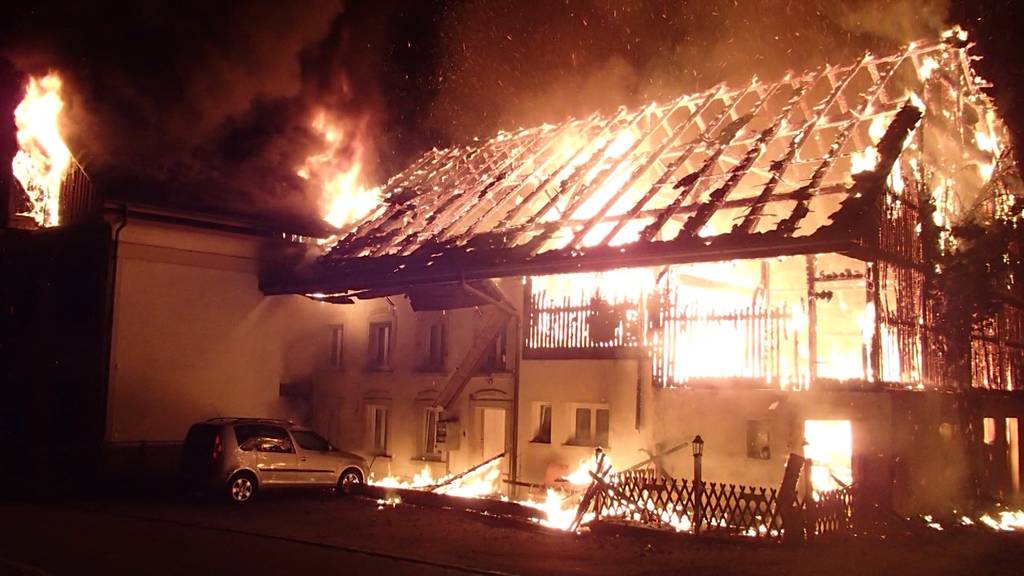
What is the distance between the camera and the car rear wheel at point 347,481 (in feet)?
59.2

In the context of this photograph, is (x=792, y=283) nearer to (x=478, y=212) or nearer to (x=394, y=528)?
(x=478, y=212)

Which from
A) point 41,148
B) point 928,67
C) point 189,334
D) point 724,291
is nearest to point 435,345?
point 189,334

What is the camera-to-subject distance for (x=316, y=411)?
23250 mm

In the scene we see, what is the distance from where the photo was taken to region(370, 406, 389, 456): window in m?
21.6

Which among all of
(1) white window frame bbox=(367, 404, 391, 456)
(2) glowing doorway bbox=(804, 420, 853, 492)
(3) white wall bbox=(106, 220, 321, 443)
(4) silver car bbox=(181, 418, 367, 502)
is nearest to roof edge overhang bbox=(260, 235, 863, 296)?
(3) white wall bbox=(106, 220, 321, 443)

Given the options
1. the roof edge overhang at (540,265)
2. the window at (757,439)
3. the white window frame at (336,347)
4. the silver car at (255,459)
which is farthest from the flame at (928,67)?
the white window frame at (336,347)

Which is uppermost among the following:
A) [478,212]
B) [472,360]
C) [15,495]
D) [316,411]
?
[478,212]

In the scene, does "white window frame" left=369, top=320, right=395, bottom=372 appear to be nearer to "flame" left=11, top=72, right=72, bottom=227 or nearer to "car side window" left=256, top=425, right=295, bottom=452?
"car side window" left=256, top=425, right=295, bottom=452

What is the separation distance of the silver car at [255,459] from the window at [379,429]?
11.2ft

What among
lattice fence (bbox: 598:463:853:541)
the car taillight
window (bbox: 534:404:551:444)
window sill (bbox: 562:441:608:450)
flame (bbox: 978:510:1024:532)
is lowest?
flame (bbox: 978:510:1024:532)

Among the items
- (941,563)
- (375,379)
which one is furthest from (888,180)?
(375,379)

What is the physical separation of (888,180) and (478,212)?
9.14 m

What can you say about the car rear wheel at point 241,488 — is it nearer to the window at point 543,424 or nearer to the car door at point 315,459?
the car door at point 315,459

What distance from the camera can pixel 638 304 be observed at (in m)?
16.7
